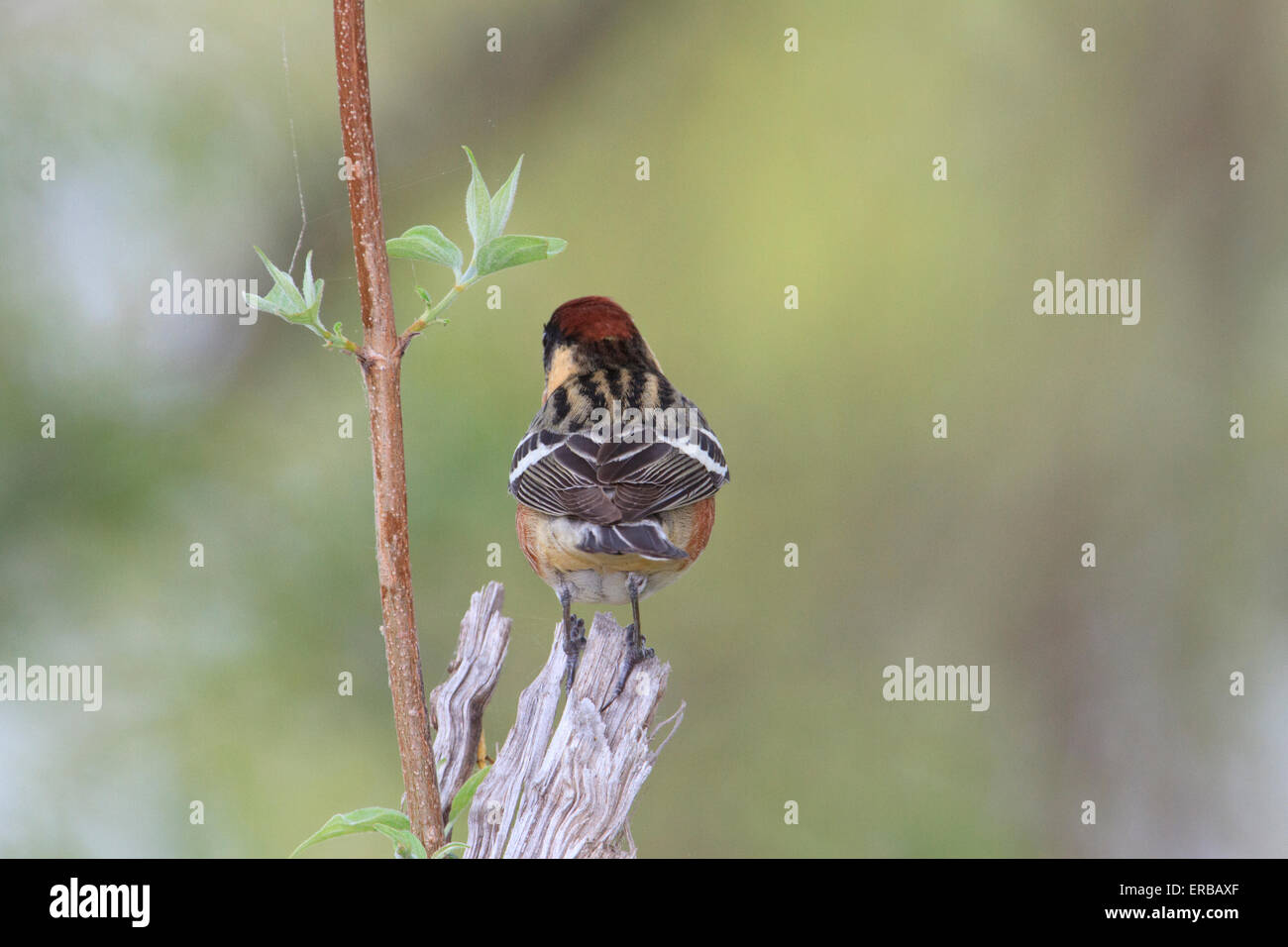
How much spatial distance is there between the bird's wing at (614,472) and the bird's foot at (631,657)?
30.3 inches

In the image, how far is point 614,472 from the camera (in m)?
4.21

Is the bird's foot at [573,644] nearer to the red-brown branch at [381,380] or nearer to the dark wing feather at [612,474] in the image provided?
the dark wing feather at [612,474]

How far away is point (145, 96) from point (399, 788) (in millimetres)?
3546

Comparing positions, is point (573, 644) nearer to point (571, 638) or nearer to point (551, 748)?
point (571, 638)

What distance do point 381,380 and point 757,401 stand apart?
5263 mm

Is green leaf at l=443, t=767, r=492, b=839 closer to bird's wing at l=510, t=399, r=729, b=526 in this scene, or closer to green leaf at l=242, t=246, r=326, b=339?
green leaf at l=242, t=246, r=326, b=339

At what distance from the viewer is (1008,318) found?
7219 millimetres

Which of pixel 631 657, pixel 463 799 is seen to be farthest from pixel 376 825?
pixel 631 657

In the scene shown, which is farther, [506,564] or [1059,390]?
[1059,390]

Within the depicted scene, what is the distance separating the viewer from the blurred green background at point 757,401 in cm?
586

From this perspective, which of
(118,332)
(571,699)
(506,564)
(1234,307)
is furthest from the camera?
(1234,307)

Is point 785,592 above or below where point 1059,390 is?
below
